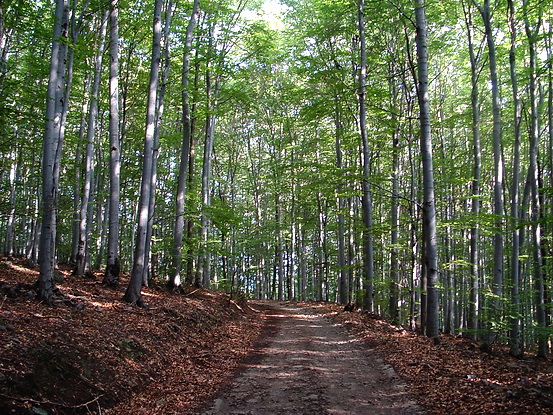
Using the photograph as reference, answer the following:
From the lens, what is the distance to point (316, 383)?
21.0 feet

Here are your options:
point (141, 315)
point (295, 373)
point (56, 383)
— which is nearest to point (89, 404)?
point (56, 383)

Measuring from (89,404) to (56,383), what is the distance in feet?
1.60

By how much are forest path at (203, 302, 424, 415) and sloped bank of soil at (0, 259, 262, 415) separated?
58cm

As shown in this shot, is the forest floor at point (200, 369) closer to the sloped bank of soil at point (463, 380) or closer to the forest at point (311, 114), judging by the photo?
the sloped bank of soil at point (463, 380)

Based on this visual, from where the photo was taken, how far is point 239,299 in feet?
59.6

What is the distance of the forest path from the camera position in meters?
5.27

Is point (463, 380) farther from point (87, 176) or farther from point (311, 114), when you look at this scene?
point (87, 176)

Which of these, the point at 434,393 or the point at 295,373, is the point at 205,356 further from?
the point at 434,393

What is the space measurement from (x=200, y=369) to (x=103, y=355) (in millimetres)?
2137

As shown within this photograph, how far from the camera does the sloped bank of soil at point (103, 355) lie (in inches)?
176

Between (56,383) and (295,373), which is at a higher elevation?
(56,383)

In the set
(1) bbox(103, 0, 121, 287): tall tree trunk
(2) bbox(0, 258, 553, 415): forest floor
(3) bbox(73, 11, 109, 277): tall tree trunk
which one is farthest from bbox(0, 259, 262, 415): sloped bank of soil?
(3) bbox(73, 11, 109, 277): tall tree trunk

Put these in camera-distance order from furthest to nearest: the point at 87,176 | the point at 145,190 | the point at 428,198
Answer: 1. the point at 87,176
2. the point at 145,190
3. the point at 428,198

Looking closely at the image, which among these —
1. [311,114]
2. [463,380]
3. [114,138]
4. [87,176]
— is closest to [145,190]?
[114,138]
